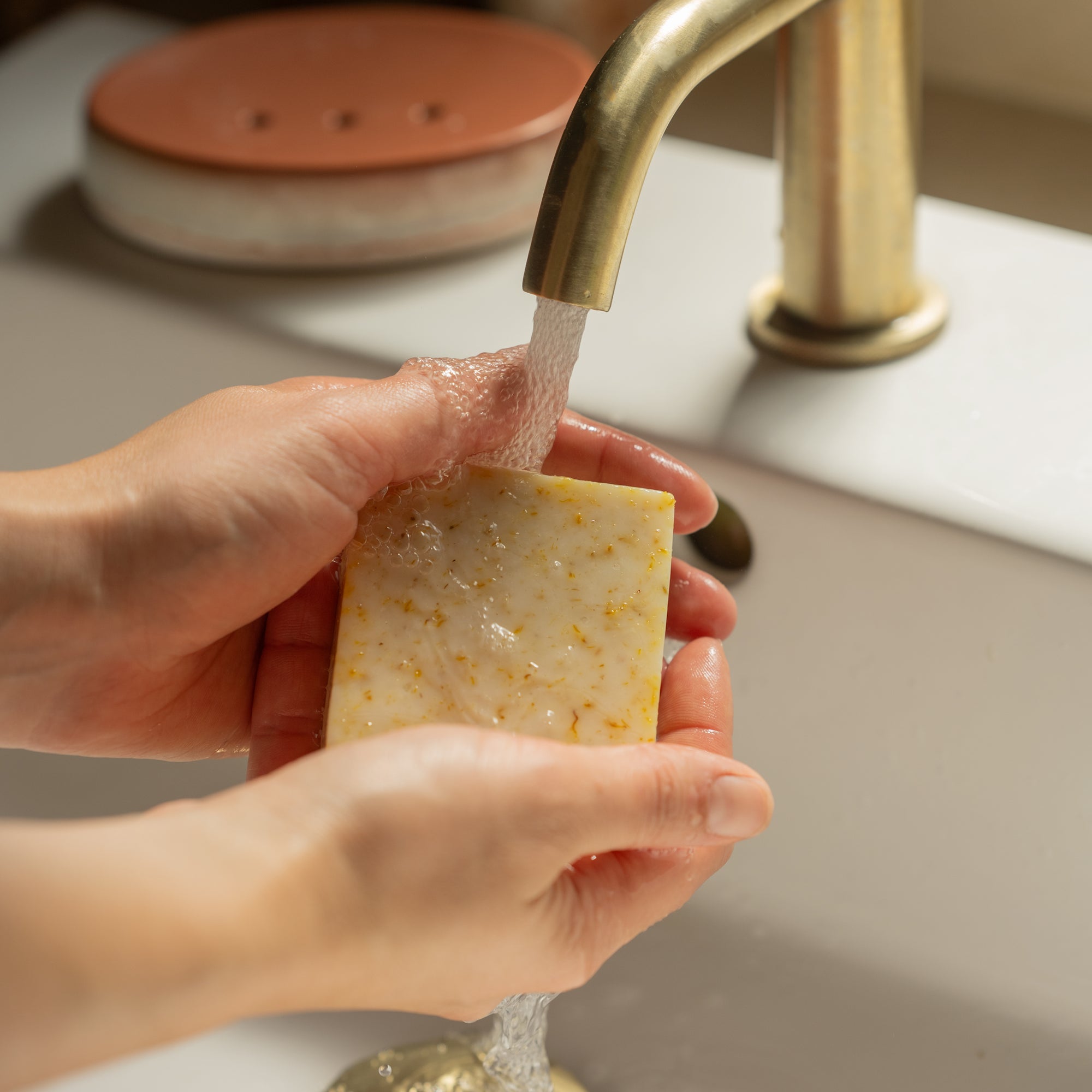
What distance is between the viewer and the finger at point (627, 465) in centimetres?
56

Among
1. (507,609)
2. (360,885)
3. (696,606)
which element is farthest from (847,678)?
(360,885)

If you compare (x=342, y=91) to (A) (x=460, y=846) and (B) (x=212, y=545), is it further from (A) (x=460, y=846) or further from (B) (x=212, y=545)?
(A) (x=460, y=846)

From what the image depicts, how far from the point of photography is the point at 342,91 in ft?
2.64

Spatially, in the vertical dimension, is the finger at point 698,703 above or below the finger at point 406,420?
below

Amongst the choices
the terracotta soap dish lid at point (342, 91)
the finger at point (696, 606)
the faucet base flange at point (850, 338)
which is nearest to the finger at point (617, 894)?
the finger at point (696, 606)

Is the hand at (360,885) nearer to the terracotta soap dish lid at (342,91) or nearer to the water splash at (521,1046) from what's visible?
the water splash at (521,1046)

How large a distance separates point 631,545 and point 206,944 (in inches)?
9.4

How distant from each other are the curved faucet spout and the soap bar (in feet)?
0.34

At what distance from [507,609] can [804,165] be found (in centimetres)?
27

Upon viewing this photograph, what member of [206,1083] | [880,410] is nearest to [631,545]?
[880,410]

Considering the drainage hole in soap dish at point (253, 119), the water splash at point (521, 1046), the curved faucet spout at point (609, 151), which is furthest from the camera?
the drainage hole in soap dish at point (253, 119)

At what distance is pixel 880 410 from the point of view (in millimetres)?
618

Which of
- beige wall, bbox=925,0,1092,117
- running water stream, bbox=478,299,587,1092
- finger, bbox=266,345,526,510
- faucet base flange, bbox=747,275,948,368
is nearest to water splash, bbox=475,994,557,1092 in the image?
running water stream, bbox=478,299,587,1092

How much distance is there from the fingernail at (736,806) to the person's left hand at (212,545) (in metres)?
0.15
